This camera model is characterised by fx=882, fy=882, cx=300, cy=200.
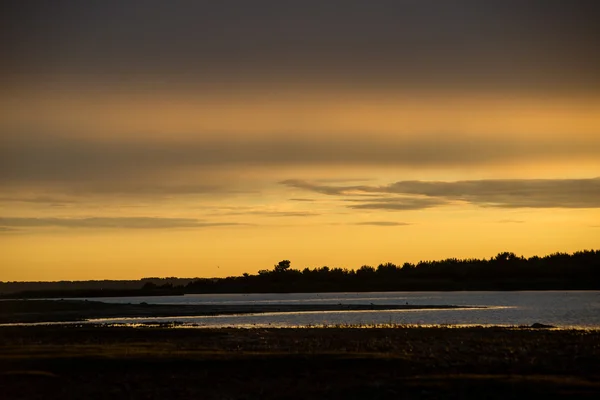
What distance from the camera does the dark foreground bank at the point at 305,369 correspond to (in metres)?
37.8

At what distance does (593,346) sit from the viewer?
5153 cm

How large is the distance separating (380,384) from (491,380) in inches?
189

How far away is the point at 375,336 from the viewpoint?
200 ft

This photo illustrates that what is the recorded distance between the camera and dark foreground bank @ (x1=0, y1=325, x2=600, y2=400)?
37750mm

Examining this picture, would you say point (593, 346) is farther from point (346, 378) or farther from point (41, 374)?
point (41, 374)

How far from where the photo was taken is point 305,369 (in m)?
42.4

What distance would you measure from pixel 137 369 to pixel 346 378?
10.2 meters

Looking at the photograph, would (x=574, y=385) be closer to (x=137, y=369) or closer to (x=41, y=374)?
(x=137, y=369)

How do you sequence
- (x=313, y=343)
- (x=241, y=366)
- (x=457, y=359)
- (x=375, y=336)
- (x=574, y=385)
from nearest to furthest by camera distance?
1. (x=574, y=385)
2. (x=241, y=366)
3. (x=457, y=359)
4. (x=313, y=343)
5. (x=375, y=336)

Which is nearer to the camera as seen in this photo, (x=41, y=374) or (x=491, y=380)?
(x=491, y=380)

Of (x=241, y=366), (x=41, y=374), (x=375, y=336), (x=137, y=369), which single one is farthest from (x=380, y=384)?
(x=375, y=336)

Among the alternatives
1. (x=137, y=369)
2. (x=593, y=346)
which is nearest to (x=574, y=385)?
(x=593, y=346)

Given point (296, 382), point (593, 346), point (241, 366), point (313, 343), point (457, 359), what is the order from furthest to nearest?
1. point (313, 343)
2. point (593, 346)
3. point (457, 359)
4. point (241, 366)
5. point (296, 382)

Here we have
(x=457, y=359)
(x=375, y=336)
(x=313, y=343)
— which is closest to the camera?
(x=457, y=359)
